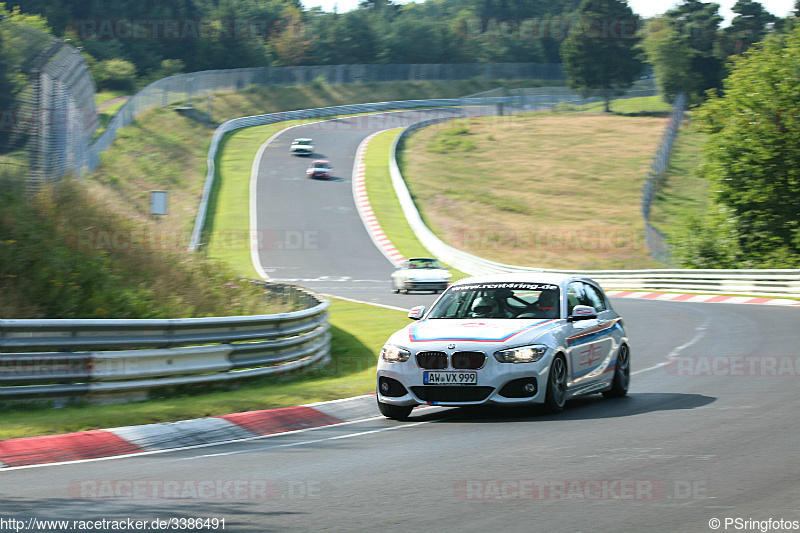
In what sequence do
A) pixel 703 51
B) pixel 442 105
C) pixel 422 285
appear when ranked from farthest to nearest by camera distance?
pixel 442 105
pixel 703 51
pixel 422 285

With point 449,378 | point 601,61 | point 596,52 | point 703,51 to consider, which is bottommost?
point 449,378

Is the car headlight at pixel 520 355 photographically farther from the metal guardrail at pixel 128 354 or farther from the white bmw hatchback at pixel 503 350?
the metal guardrail at pixel 128 354

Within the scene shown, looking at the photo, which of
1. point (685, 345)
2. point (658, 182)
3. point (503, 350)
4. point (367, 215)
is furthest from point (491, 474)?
point (658, 182)

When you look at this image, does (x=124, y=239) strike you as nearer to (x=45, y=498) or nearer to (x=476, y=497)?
(x=45, y=498)

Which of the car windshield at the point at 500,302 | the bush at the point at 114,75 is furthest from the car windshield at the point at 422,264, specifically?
the bush at the point at 114,75

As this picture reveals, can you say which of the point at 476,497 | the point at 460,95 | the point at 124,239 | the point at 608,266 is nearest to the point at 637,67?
the point at 460,95

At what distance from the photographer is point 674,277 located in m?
32.9

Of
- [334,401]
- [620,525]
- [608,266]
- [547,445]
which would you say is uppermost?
[620,525]

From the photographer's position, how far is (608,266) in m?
41.8

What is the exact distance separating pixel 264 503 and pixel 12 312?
6700 millimetres

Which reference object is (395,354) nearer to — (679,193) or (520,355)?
(520,355)

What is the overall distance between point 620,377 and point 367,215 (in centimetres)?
3928

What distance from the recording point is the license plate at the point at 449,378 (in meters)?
9.36

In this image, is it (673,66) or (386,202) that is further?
(673,66)
